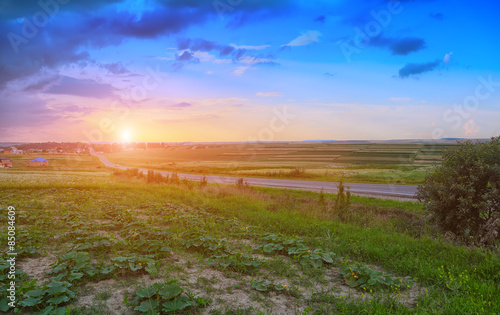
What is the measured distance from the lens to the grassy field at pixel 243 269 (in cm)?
459

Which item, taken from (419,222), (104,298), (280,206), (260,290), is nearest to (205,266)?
(260,290)

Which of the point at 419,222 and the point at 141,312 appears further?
the point at 419,222

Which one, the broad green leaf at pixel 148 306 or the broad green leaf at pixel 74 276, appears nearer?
the broad green leaf at pixel 148 306

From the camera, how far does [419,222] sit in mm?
11289

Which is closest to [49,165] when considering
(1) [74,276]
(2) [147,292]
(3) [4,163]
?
(3) [4,163]

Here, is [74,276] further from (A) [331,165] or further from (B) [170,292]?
(A) [331,165]

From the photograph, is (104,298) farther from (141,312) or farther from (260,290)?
(260,290)

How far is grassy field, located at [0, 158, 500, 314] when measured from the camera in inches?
181

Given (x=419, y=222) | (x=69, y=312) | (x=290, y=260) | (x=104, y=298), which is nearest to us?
(x=69, y=312)

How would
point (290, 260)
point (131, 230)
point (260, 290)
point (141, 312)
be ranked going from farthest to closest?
point (131, 230) → point (290, 260) → point (260, 290) → point (141, 312)

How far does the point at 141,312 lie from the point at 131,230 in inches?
170

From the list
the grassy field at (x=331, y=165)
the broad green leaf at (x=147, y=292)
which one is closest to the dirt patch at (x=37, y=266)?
the broad green leaf at (x=147, y=292)

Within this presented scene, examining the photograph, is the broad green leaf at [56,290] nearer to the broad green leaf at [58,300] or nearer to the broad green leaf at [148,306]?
the broad green leaf at [58,300]

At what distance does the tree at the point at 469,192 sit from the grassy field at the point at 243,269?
2.49 ft
